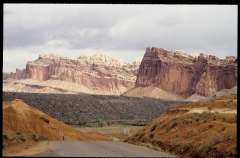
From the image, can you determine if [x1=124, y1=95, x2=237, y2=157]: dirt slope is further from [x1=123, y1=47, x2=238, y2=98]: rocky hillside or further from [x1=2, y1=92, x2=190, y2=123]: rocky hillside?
[x1=123, y1=47, x2=238, y2=98]: rocky hillside

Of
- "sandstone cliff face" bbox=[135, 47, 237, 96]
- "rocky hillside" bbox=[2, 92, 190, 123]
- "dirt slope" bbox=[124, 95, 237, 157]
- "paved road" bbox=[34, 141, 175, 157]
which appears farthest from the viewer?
"sandstone cliff face" bbox=[135, 47, 237, 96]

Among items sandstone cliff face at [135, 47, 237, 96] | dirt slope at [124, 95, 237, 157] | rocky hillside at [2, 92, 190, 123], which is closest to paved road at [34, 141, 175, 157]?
dirt slope at [124, 95, 237, 157]

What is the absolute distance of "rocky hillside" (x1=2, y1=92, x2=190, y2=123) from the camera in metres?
96.8

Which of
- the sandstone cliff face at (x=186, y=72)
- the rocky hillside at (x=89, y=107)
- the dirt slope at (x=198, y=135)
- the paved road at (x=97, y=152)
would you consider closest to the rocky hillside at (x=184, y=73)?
the sandstone cliff face at (x=186, y=72)

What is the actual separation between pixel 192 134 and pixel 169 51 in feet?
516

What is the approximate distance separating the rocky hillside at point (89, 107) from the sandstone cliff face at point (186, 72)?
52.3 meters

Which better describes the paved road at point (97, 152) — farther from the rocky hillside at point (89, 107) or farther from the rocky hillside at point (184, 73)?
the rocky hillside at point (184, 73)

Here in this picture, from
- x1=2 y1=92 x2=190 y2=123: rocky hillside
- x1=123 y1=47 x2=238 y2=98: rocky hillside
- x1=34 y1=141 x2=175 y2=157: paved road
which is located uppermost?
x1=123 y1=47 x2=238 y2=98: rocky hillside

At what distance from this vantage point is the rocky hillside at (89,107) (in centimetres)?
9681

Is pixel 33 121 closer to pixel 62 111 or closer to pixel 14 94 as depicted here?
pixel 62 111

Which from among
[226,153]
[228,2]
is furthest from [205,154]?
[228,2]

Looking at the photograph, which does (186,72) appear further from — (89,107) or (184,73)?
(89,107)

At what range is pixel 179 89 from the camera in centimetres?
17512

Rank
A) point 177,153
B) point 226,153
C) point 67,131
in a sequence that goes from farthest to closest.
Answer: point 67,131, point 177,153, point 226,153
